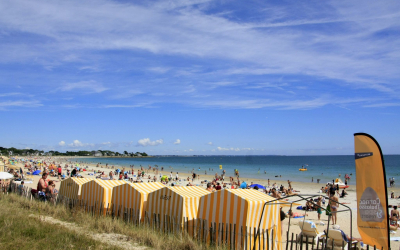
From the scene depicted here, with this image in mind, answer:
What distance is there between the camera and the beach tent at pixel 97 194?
10508 mm

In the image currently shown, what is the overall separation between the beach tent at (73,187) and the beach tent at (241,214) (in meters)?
6.03

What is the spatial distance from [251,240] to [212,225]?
948mm

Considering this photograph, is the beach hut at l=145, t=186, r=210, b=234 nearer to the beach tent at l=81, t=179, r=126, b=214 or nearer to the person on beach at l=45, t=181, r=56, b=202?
the beach tent at l=81, t=179, r=126, b=214

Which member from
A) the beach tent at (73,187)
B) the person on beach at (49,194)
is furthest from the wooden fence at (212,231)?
the person on beach at (49,194)

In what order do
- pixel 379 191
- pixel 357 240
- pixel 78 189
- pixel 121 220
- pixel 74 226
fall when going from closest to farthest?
pixel 379 191 → pixel 357 240 → pixel 74 226 → pixel 121 220 → pixel 78 189

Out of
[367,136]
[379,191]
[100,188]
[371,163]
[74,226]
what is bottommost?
[74,226]

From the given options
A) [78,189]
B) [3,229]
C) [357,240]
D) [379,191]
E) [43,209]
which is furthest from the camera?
[78,189]

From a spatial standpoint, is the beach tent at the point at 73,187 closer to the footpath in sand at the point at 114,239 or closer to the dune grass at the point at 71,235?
the dune grass at the point at 71,235

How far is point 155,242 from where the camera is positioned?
6.72m

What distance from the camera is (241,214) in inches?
276

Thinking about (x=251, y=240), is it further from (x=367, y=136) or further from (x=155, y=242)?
(x=367, y=136)

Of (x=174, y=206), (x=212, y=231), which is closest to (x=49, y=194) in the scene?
(x=174, y=206)

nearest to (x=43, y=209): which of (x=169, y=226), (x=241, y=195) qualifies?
(x=169, y=226)

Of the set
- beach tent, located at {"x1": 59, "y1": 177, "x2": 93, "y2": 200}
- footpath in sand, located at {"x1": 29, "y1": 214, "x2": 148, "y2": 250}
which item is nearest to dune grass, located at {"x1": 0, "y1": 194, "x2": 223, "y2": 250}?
footpath in sand, located at {"x1": 29, "y1": 214, "x2": 148, "y2": 250}
